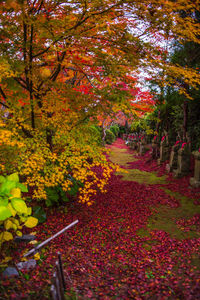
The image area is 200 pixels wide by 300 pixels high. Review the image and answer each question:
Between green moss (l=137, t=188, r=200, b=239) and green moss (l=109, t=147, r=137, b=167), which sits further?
green moss (l=109, t=147, r=137, b=167)

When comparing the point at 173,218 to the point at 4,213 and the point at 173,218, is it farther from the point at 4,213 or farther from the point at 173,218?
the point at 4,213

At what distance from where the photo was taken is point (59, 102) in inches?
214

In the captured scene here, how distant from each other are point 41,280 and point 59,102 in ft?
13.4

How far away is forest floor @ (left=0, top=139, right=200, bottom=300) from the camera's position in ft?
10.5

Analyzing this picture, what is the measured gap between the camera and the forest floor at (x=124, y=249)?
320 centimetres

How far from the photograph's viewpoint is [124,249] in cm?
493

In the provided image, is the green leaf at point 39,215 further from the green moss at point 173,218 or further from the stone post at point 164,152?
the stone post at point 164,152

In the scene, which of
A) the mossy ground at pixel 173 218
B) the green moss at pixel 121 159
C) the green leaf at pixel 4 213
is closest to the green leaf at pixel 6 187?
the green leaf at pixel 4 213

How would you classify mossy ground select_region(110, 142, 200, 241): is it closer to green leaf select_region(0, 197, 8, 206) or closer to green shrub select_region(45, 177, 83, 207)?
green shrub select_region(45, 177, 83, 207)

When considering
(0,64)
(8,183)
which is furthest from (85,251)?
(0,64)

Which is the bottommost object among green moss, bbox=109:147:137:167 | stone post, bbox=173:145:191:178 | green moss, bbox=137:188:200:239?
green moss, bbox=137:188:200:239

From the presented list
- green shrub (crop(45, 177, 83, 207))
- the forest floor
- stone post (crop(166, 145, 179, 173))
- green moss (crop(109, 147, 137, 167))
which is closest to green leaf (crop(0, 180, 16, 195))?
the forest floor

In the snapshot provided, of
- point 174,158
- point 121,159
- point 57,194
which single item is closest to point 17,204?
point 57,194

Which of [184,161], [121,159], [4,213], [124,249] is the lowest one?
[124,249]
